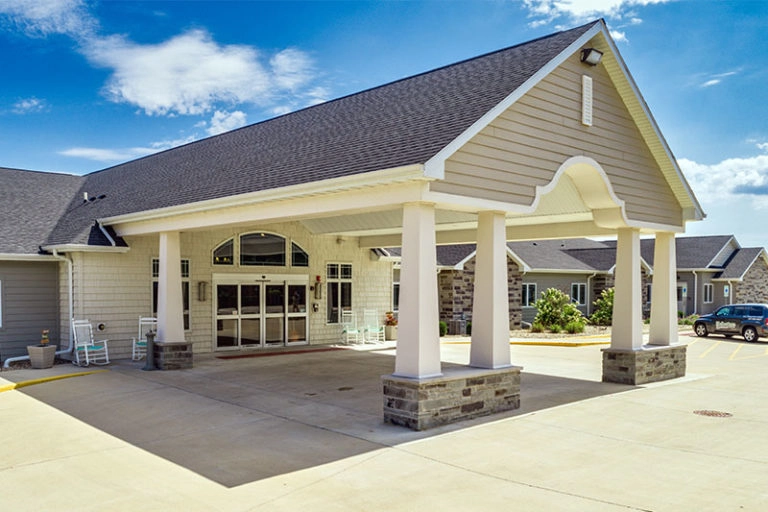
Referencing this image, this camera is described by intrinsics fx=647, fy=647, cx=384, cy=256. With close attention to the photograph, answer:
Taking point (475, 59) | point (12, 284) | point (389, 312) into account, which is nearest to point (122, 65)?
point (12, 284)

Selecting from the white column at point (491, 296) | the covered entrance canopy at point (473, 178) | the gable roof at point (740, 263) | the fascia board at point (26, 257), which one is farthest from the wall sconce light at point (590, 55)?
the gable roof at point (740, 263)

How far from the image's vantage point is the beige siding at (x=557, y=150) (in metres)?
9.45

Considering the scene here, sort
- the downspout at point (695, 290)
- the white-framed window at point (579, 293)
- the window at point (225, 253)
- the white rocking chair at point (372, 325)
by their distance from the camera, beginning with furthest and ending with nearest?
the downspout at point (695, 290) < the white-framed window at point (579, 293) < the white rocking chair at point (372, 325) < the window at point (225, 253)

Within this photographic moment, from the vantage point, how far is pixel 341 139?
1170 centimetres

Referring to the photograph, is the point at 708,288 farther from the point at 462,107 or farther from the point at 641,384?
the point at 462,107

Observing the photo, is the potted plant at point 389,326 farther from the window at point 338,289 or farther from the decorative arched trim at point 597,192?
the decorative arched trim at point 597,192

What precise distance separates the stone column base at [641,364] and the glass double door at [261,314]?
9412 millimetres

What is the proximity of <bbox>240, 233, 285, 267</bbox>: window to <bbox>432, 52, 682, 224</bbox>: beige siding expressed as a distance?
1010cm

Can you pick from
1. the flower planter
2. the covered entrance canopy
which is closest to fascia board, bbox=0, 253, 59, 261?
the covered entrance canopy

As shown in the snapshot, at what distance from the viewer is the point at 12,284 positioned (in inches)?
618

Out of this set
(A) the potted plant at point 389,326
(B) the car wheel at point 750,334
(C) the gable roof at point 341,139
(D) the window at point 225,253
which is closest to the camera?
(C) the gable roof at point 341,139

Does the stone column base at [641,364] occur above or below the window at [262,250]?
below

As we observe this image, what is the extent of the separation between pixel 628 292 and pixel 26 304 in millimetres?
14007

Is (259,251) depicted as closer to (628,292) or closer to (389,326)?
(389,326)
